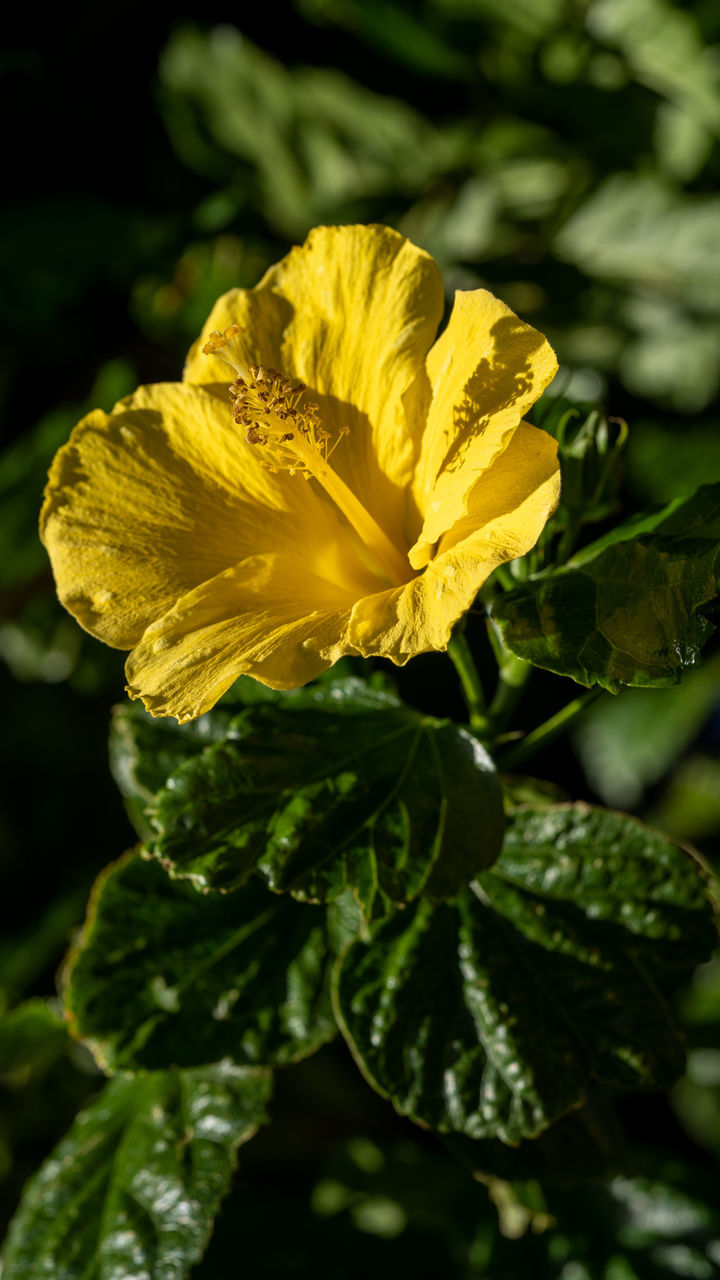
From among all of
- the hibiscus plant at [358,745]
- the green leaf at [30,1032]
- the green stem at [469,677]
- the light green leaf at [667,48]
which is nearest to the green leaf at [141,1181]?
the hibiscus plant at [358,745]

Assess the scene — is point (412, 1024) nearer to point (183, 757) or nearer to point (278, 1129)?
point (183, 757)

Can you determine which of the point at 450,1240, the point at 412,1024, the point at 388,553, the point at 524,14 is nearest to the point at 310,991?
the point at 412,1024

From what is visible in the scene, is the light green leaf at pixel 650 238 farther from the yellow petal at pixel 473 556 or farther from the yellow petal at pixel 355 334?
the yellow petal at pixel 473 556

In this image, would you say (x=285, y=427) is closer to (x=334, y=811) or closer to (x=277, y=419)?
(x=277, y=419)

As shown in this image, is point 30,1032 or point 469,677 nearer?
point 469,677

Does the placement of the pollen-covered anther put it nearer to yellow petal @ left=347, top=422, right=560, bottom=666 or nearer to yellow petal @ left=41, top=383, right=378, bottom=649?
yellow petal @ left=41, top=383, right=378, bottom=649

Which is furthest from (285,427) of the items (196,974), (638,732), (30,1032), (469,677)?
(638,732)
